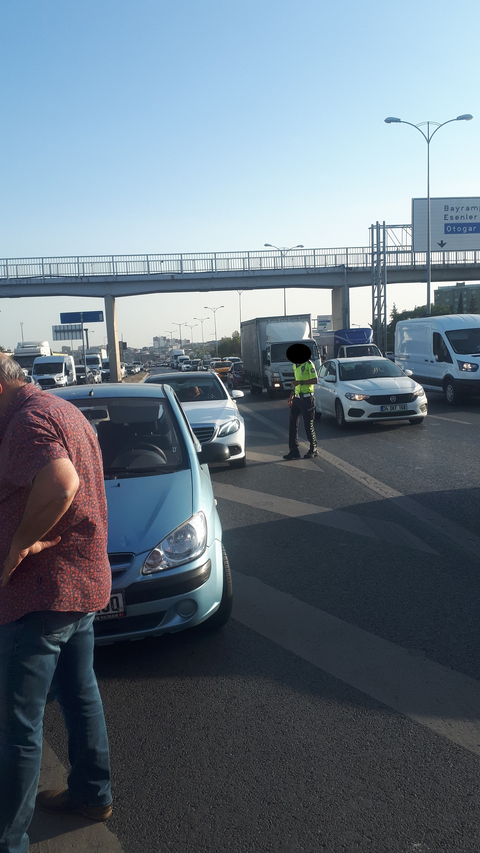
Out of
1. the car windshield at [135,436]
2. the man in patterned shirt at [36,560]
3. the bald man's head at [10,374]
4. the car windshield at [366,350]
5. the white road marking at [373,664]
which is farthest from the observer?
the car windshield at [366,350]

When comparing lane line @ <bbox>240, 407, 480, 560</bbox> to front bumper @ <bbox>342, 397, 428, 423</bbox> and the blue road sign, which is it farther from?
the blue road sign

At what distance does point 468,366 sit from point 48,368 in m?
30.3

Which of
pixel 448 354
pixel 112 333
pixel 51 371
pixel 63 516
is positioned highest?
pixel 112 333

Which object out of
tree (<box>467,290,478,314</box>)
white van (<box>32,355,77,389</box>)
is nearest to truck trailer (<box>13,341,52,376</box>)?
white van (<box>32,355,77,389</box>)

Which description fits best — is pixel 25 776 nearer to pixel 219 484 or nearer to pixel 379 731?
pixel 379 731

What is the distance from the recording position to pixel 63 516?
7.77 ft

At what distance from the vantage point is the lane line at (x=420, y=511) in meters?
6.29

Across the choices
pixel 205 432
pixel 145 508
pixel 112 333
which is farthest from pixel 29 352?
pixel 145 508

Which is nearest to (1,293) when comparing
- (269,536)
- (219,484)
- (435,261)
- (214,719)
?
(435,261)

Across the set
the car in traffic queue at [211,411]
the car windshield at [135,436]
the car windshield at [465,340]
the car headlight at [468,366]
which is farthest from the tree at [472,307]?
the car windshield at [135,436]

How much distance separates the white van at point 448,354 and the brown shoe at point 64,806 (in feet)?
55.5

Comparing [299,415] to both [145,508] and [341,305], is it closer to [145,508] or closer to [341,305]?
[145,508]

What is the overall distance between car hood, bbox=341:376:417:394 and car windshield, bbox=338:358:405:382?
0.52m

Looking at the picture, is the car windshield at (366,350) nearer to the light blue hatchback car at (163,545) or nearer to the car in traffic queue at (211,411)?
the car in traffic queue at (211,411)
